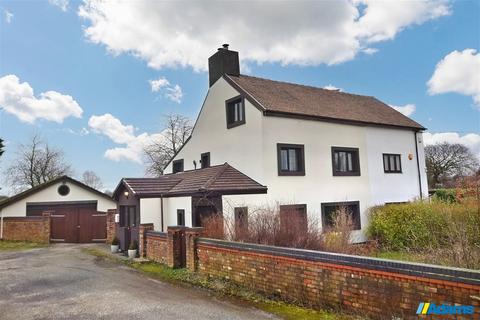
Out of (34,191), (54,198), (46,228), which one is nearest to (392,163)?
(46,228)

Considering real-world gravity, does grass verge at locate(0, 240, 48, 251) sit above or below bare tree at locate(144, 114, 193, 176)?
below

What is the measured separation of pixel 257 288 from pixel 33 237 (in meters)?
18.0

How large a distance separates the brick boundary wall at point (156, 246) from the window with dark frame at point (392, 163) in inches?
505

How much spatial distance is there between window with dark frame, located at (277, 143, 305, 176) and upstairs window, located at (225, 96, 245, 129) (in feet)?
7.48

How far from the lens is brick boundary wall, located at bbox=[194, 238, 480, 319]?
4781mm

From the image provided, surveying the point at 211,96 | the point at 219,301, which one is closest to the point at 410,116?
the point at 211,96

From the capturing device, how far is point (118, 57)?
17.1 meters

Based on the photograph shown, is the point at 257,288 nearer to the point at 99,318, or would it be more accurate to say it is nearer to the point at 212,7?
the point at 99,318

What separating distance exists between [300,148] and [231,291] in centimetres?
909

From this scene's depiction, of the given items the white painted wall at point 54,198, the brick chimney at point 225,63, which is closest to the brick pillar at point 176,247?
the brick chimney at point 225,63

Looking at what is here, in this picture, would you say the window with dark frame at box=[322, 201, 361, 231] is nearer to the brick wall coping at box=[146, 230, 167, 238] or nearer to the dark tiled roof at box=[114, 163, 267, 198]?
the dark tiled roof at box=[114, 163, 267, 198]

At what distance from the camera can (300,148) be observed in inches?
620

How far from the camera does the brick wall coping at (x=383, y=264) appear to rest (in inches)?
183

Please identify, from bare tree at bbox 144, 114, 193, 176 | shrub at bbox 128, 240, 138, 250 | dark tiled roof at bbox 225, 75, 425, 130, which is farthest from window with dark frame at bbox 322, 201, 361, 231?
bare tree at bbox 144, 114, 193, 176
